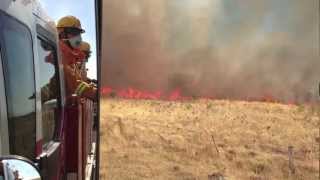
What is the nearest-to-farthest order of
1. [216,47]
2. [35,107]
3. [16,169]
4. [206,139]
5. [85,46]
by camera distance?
[16,169] → [35,107] → [85,46] → [206,139] → [216,47]

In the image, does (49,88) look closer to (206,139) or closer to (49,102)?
(49,102)

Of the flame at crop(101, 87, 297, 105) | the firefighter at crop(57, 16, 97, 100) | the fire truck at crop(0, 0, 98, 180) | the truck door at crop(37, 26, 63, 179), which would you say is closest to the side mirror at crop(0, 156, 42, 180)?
the fire truck at crop(0, 0, 98, 180)

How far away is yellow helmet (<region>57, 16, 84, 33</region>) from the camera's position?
112 inches

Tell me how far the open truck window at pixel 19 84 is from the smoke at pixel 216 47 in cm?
855

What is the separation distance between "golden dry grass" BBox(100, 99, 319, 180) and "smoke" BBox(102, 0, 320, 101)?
0.54 m

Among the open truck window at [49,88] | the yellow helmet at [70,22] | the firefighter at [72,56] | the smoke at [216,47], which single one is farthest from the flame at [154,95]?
the open truck window at [49,88]

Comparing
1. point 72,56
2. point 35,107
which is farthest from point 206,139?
point 35,107

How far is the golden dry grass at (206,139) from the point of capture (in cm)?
920

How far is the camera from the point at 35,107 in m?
2.26

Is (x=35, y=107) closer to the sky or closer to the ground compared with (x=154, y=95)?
closer to the sky

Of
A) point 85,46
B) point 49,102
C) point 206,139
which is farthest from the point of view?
point 206,139

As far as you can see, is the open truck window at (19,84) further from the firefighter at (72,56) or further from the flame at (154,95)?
the flame at (154,95)

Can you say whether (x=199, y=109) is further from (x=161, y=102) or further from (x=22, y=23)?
(x=22, y=23)

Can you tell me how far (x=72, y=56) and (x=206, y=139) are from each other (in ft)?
22.9
